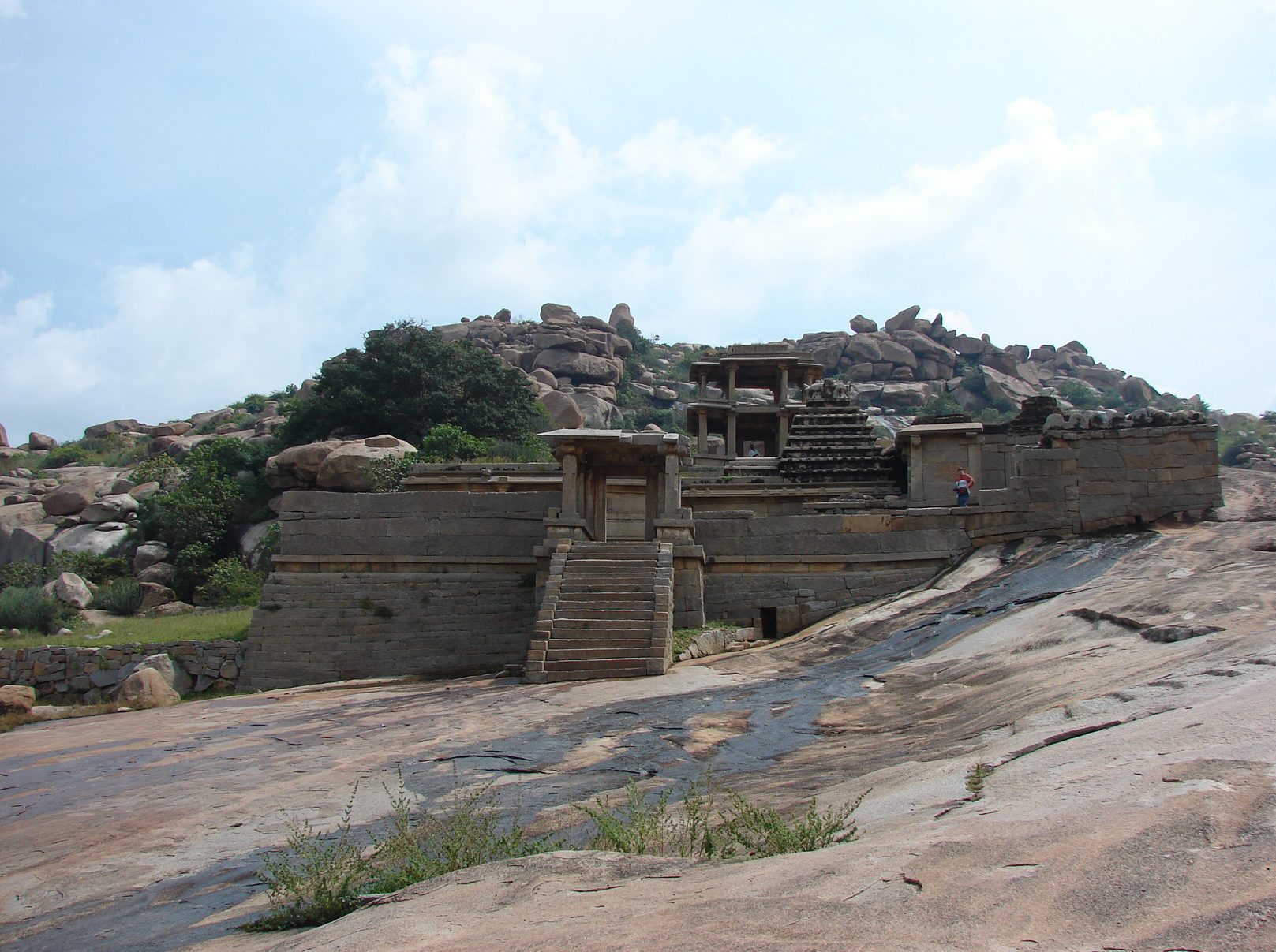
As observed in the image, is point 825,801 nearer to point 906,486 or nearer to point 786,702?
point 786,702

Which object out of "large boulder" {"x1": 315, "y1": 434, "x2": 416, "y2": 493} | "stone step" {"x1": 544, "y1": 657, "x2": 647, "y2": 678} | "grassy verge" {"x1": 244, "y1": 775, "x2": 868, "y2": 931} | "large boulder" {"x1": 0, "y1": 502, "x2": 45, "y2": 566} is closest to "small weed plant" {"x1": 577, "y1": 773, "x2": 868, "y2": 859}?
Answer: "grassy verge" {"x1": 244, "y1": 775, "x2": 868, "y2": 931}

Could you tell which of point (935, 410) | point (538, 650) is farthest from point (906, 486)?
point (935, 410)

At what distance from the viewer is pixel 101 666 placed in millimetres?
16125

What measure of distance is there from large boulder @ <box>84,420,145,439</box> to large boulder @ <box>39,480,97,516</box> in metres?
23.3

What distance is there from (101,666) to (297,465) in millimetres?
14371

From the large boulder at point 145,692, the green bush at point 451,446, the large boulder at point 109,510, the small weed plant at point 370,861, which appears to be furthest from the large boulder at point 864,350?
the small weed plant at point 370,861

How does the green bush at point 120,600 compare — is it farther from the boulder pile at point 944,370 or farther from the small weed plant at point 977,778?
the boulder pile at point 944,370

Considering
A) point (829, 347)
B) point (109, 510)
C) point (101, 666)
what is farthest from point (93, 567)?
point (829, 347)

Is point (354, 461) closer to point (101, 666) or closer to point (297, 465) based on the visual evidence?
point (297, 465)

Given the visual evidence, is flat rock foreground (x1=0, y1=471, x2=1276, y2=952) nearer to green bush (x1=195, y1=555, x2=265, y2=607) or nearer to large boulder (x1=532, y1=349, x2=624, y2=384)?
green bush (x1=195, y1=555, x2=265, y2=607)

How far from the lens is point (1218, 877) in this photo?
2828 mm

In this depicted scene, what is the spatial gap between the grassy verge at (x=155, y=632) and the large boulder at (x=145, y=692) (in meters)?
2.34

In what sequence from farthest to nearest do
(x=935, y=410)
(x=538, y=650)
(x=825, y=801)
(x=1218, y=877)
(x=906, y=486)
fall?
(x=935, y=410) < (x=906, y=486) < (x=538, y=650) < (x=825, y=801) < (x=1218, y=877)

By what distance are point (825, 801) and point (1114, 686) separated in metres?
2.44
